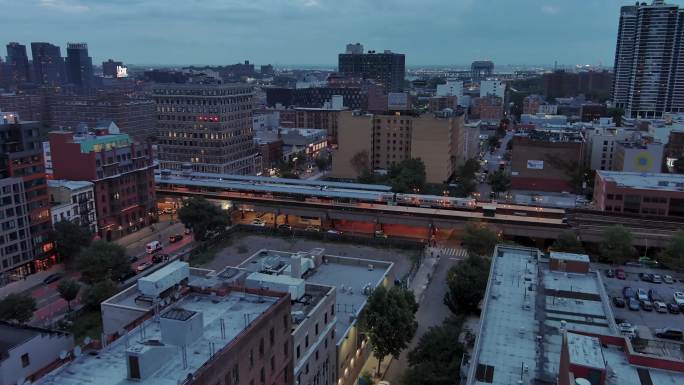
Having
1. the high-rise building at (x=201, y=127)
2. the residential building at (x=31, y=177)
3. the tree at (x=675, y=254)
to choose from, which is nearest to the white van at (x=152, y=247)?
the residential building at (x=31, y=177)

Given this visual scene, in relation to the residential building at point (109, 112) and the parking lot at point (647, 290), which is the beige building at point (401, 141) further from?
the residential building at point (109, 112)

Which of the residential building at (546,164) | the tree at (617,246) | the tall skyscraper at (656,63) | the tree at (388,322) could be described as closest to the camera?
the tree at (388,322)

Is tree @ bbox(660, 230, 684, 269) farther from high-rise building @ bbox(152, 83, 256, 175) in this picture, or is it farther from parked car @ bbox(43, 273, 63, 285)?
high-rise building @ bbox(152, 83, 256, 175)

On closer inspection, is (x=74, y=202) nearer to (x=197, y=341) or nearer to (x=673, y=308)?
(x=197, y=341)

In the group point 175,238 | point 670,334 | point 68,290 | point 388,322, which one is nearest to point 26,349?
point 388,322

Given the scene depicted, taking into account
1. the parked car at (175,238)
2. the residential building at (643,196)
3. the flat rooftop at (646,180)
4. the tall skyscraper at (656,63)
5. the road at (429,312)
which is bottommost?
the road at (429,312)

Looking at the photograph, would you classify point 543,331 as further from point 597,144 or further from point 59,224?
point 597,144

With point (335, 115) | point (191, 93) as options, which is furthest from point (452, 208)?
point (335, 115)
